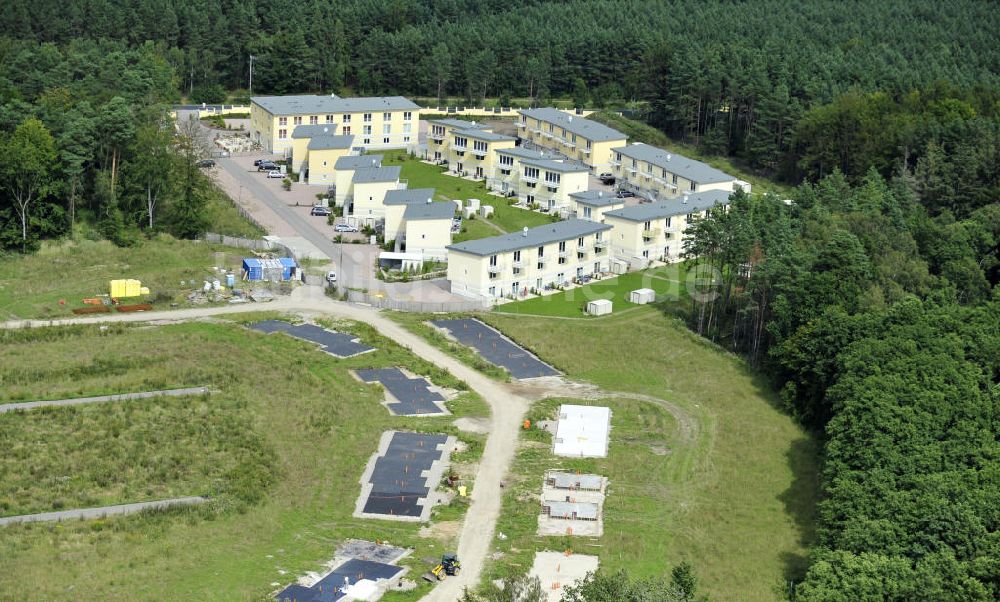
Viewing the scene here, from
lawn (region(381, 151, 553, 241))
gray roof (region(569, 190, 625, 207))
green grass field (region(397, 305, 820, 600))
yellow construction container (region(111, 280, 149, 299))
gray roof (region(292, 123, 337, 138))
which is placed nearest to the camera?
green grass field (region(397, 305, 820, 600))

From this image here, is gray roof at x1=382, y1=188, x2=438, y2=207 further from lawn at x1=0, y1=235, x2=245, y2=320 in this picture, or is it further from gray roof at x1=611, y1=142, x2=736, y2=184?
gray roof at x1=611, y1=142, x2=736, y2=184

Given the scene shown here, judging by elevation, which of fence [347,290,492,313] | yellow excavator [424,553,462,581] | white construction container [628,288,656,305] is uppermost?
white construction container [628,288,656,305]

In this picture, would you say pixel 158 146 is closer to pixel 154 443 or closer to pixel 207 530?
pixel 154 443

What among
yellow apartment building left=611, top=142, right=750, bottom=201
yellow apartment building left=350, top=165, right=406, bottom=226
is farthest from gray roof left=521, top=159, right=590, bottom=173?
yellow apartment building left=350, top=165, right=406, bottom=226

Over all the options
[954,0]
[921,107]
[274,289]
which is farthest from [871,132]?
[954,0]

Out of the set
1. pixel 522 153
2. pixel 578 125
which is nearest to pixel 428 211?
pixel 522 153

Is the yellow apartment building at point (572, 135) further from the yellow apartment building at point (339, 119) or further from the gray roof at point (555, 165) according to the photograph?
the yellow apartment building at point (339, 119)

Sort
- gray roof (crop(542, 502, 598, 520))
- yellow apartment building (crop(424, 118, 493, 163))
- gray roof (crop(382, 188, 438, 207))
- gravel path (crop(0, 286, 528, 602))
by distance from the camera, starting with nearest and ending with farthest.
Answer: gravel path (crop(0, 286, 528, 602)), gray roof (crop(542, 502, 598, 520)), gray roof (crop(382, 188, 438, 207)), yellow apartment building (crop(424, 118, 493, 163))

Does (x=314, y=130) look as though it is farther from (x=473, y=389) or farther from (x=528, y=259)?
→ (x=473, y=389)
